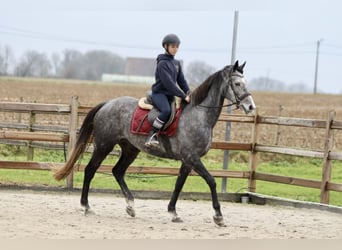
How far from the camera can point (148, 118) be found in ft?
26.2

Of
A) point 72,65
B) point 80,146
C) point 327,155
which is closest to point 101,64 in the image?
point 72,65

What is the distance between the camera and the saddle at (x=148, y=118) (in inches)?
309

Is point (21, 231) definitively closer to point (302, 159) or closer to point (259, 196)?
point (259, 196)

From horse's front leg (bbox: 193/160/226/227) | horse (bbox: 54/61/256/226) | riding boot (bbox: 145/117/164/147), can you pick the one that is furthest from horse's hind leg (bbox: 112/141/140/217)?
horse's front leg (bbox: 193/160/226/227)

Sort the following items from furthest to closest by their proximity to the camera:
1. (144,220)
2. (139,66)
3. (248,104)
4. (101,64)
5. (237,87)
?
(101,64) < (139,66) < (144,220) < (237,87) < (248,104)

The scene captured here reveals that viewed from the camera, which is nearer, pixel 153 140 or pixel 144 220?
pixel 153 140

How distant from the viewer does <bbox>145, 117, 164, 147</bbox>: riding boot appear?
777cm

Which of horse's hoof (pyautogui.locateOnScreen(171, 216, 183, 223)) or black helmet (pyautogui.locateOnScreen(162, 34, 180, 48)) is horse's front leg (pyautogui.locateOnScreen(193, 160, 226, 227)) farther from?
black helmet (pyautogui.locateOnScreen(162, 34, 180, 48))

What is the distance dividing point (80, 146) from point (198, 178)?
17.9 ft

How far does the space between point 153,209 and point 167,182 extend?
3.61 metres

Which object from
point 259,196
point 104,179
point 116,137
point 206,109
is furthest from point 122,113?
point 104,179

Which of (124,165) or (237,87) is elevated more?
(237,87)

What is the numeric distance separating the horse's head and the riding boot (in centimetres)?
91

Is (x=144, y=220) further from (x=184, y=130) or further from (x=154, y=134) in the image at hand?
(x=184, y=130)
